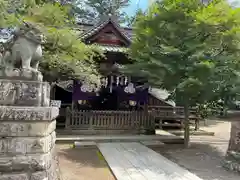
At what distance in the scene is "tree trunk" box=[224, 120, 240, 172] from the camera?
5617mm

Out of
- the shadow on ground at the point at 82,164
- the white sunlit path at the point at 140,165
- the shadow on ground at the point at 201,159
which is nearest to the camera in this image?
the white sunlit path at the point at 140,165

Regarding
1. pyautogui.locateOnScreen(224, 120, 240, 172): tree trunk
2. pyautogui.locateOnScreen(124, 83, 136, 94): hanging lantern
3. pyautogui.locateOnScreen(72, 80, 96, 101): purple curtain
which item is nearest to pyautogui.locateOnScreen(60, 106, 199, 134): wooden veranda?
pyautogui.locateOnScreen(72, 80, 96, 101): purple curtain

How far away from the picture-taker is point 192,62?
645cm

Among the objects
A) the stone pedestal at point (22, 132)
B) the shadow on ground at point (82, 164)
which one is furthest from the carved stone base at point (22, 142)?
the shadow on ground at point (82, 164)

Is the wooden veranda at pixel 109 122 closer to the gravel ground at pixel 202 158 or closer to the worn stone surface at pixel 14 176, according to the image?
the gravel ground at pixel 202 158

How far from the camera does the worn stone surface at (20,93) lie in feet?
10.1

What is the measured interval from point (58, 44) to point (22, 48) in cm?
491

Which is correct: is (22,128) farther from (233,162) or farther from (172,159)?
(233,162)

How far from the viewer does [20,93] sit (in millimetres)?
3119

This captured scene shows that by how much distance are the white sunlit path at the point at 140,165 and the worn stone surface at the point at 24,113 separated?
2479 mm

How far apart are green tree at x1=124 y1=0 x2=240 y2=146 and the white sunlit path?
2.25 metres

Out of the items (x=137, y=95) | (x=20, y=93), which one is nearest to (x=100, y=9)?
(x=137, y=95)

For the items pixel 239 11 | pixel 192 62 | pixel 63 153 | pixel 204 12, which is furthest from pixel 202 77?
A: pixel 63 153

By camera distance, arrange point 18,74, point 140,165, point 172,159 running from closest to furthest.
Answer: point 18,74 → point 140,165 → point 172,159
